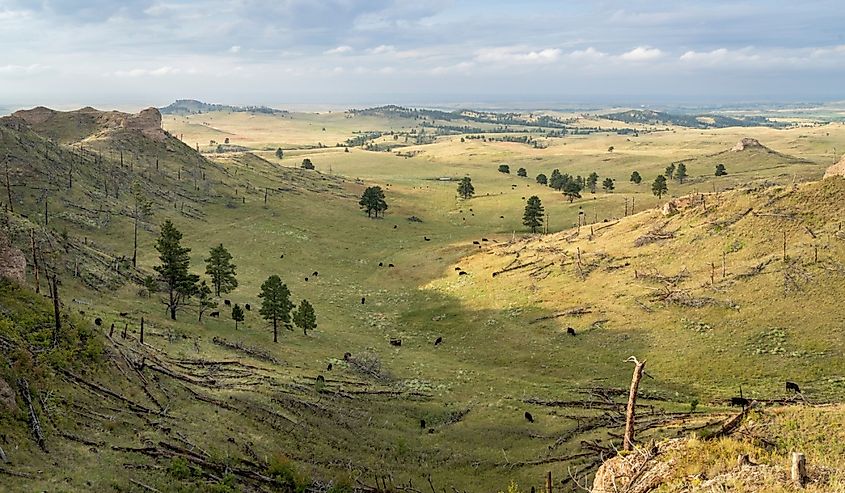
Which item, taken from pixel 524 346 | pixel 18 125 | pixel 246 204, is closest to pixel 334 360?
pixel 524 346

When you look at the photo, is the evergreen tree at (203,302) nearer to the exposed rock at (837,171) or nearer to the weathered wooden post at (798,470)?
the weathered wooden post at (798,470)

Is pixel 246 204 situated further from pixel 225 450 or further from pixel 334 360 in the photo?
pixel 225 450

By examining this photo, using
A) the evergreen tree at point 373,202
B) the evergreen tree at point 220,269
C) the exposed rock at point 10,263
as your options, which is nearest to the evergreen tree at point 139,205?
the evergreen tree at point 220,269

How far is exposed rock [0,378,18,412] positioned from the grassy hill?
1.73 meters

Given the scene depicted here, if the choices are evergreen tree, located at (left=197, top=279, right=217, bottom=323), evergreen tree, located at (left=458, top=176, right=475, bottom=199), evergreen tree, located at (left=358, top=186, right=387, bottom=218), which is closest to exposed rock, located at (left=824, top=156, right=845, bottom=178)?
evergreen tree, located at (left=197, top=279, right=217, bottom=323)

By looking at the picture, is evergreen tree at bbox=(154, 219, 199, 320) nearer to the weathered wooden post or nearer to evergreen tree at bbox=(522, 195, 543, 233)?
the weathered wooden post

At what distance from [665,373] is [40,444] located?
142 feet

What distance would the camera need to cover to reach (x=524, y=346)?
56719mm

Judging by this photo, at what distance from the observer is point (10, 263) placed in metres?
37.0

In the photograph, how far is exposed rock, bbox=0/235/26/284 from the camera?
119 ft

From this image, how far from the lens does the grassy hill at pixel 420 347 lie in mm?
32438

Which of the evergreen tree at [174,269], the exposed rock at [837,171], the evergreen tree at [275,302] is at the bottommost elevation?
the evergreen tree at [275,302]

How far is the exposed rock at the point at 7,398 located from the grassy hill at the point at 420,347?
1.73 meters

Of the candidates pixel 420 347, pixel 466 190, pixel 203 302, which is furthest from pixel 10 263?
pixel 466 190
